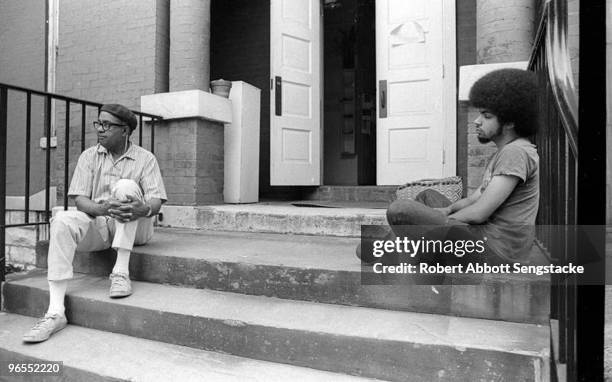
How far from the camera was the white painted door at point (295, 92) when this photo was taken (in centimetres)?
478

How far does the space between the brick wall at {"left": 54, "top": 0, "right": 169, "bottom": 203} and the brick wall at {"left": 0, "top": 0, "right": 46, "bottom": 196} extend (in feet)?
3.00

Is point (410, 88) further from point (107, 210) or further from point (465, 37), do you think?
point (107, 210)

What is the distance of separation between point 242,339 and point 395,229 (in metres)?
0.87

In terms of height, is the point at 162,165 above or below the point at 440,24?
below

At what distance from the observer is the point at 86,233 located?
2.61 metres

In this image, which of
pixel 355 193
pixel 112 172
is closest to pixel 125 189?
pixel 112 172

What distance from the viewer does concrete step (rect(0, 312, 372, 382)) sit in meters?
1.83

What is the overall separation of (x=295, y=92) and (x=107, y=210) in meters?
2.92

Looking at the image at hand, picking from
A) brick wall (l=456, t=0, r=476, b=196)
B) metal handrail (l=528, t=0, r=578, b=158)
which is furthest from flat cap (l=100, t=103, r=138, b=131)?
brick wall (l=456, t=0, r=476, b=196)

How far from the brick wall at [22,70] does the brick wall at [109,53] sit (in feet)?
3.00

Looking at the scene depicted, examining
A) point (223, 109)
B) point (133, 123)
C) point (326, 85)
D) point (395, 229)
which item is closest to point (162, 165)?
point (223, 109)

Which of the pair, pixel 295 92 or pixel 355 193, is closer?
pixel 295 92

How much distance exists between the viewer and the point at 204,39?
14.3ft

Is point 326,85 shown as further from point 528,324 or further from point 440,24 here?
point 528,324
